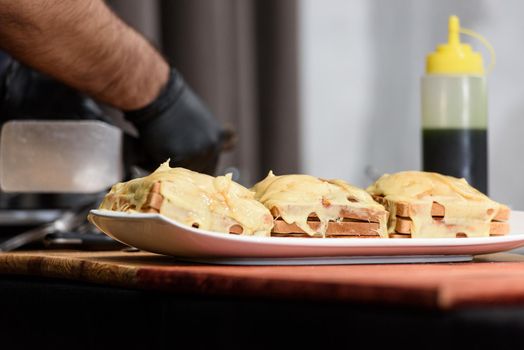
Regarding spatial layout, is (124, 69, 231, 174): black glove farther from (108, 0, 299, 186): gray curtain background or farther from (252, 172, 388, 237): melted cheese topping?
(252, 172, 388, 237): melted cheese topping

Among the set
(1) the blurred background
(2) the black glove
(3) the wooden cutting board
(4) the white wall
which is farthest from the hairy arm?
(4) the white wall

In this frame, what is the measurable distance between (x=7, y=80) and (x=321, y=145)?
4.15ft

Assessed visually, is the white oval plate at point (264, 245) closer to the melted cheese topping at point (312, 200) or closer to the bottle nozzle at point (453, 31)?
the melted cheese topping at point (312, 200)

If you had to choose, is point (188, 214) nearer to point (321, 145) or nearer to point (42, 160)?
point (42, 160)

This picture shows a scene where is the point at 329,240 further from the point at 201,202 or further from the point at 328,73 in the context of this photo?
the point at 328,73

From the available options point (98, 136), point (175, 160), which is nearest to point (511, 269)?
point (98, 136)

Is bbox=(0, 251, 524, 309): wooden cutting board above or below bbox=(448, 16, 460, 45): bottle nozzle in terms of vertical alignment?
below

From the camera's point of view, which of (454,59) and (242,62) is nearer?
(454,59)

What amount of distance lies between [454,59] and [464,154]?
117 mm

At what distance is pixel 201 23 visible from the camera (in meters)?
2.14

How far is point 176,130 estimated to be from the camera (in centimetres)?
163

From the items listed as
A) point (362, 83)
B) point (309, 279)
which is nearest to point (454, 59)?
point (309, 279)

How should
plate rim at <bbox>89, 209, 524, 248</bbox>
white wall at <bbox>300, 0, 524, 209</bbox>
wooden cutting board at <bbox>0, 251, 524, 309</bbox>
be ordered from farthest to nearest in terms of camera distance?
white wall at <bbox>300, 0, 524, 209</bbox>
plate rim at <bbox>89, 209, 524, 248</bbox>
wooden cutting board at <bbox>0, 251, 524, 309</bbox>

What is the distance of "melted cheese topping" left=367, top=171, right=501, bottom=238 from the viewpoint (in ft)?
2.52
